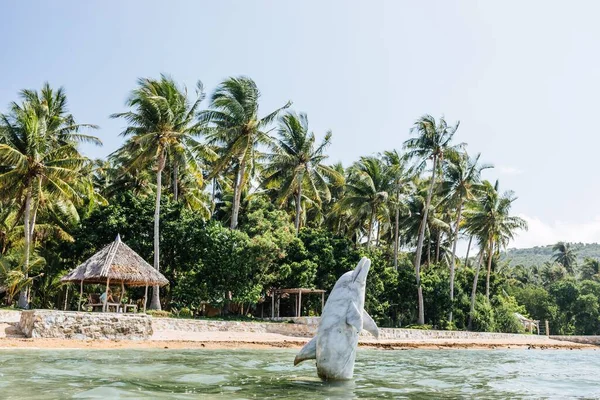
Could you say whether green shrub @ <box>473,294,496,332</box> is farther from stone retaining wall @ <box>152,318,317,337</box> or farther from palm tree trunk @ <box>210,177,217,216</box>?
palm tree trunk @ <box>210,177,217,216</box>

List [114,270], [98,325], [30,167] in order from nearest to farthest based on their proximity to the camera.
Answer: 1. [98,325]
2. [114,270]
3. [30,167]

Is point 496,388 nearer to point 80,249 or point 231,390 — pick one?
point 231,390

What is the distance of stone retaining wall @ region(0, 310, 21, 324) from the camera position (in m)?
20.3

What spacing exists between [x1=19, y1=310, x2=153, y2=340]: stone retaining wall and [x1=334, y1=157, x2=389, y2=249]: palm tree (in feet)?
69.7

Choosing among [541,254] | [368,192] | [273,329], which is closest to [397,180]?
[368,192]

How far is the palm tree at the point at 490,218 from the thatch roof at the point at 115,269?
29027 mm

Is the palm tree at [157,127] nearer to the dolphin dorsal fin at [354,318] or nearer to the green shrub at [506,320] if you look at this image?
the dolphin dorsal fin at [354,318]

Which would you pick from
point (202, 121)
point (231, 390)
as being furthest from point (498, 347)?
point (231, 390)

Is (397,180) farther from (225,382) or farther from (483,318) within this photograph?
(225,382)

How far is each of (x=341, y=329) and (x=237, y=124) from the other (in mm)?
24664

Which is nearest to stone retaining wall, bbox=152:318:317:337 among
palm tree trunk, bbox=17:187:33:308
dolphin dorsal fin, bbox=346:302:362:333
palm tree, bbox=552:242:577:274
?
palm tree trunk, bbox=17:187:33:308

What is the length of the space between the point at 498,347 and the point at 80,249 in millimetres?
23940

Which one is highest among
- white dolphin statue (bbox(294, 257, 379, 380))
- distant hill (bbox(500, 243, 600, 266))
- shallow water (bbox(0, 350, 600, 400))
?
distant hill (bbox(500, 243, 600, 266))

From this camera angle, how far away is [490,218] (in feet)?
143
